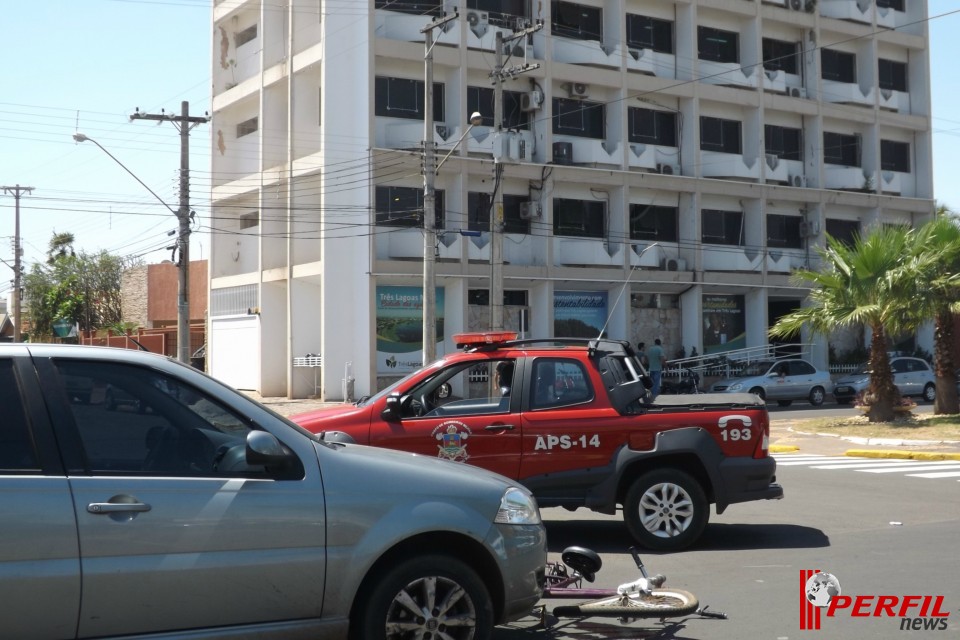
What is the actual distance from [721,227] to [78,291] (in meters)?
42.2

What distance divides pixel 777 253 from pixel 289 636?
137 feet

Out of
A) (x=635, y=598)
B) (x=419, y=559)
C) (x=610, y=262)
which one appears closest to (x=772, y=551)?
(x=635, y=598)

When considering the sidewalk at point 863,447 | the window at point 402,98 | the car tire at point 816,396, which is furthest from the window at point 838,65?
the sidewalk at point 863,447

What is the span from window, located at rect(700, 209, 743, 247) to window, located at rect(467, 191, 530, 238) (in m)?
8.37

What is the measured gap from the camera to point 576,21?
40250 mm

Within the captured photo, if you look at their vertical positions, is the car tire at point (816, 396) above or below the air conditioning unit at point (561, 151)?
below

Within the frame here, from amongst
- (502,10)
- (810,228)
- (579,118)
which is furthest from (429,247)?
(810,228)

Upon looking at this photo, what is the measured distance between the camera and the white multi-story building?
35906mm

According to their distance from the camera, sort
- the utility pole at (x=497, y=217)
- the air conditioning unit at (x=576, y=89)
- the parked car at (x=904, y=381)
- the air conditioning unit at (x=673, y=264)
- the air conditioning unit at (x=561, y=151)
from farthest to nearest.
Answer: the air conditioning unit at (x=673, y=264)
the air conditioning unit at (x=576, y=89)
the air conditioning unit at (x=561, y=151)
the parked car at (x=904, y=381)
the utility pole at (x=497, y=217)

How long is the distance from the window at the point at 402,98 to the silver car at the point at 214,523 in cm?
3152

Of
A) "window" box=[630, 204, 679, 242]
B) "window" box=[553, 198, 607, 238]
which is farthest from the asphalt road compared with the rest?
"window" box=[630, 204, 679, 242]

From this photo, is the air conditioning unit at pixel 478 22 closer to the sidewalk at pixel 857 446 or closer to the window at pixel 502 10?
the window at pixel 502 10

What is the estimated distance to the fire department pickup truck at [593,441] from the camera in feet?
31.0

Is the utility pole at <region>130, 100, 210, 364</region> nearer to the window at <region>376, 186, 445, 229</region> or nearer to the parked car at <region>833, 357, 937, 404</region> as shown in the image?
the window at <region>376, 186, 445, 229</region>
